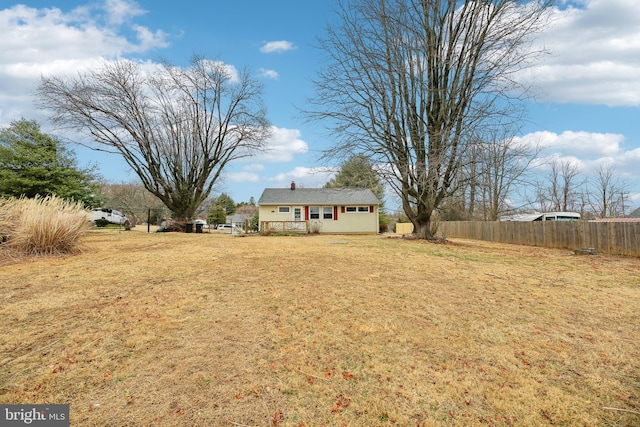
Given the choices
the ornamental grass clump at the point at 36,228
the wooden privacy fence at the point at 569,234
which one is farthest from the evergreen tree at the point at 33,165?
the wooden privacy fence at the point at 569,234

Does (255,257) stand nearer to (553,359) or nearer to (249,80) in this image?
(553,359)

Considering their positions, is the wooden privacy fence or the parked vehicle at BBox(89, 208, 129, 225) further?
the parked vehicle at BBox(89, 208, 129, 225)

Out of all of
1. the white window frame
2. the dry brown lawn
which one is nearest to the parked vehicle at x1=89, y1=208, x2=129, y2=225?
the white window frame

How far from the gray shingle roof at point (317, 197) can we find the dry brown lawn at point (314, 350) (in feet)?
58.2

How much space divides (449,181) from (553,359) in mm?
11913

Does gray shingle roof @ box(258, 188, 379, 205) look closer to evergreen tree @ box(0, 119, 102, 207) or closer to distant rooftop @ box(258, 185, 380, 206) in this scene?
distant rooftop @ box(258, 185, 380, 206)

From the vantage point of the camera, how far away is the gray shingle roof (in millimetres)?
23062

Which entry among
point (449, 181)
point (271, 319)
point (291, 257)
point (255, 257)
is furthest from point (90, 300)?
point (449, 181)

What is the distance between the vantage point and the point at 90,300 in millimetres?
3945

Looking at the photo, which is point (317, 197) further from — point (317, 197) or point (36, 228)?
point (36, 228)

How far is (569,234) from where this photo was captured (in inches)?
502

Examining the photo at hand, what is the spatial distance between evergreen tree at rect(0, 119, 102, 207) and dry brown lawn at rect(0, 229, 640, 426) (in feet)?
47.6

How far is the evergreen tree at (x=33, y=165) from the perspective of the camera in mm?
15398

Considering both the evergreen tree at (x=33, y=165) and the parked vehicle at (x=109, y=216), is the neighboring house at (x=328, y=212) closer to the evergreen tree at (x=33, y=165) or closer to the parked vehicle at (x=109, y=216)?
the evergreen tree at (x=33, y=165)
